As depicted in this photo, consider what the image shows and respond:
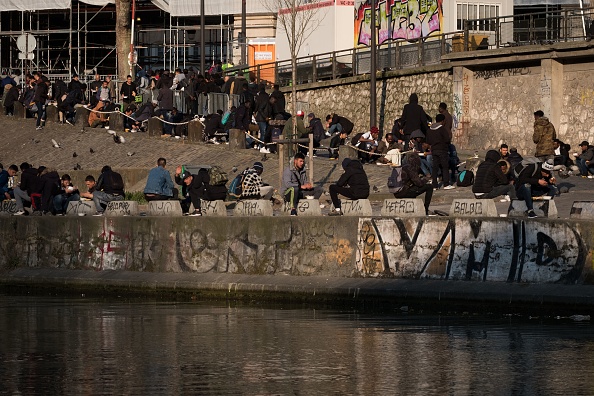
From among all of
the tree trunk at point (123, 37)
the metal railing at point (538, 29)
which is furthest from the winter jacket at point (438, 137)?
the tree trunk at point (123, 37)

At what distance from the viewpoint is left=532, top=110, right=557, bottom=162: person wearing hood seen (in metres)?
30.9

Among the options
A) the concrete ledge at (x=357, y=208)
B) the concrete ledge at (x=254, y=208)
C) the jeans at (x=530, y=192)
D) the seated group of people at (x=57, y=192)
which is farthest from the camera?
the seated group of people at (x=57, y=192)

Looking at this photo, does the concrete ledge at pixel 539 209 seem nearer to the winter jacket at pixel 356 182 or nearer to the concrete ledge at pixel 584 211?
the concrete ledge at pixel 584 211

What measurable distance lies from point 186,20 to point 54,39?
6281mm

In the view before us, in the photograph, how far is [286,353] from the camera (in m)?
15.8

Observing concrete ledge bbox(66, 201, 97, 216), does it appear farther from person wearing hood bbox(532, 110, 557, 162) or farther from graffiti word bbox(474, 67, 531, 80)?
graffiti word bbox(474, 67, 531, 80)

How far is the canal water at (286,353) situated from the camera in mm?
13367

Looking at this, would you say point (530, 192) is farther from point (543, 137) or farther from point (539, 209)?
point (543, 137)

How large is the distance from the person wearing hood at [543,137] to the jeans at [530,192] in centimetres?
493

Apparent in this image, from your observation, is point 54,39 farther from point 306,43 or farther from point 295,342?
point 295,342

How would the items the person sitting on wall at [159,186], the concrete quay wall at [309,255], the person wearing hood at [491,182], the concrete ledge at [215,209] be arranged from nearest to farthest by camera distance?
the concrete quay wall at [309,255] → the concrete ledge at [215,209] → the person wearing hood at [491,182] → the person sitting on wall at [159,186]

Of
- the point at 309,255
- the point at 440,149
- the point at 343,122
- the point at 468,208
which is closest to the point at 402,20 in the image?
the point at 343,122

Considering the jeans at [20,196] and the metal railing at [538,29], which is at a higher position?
the metal railing at [538,29]

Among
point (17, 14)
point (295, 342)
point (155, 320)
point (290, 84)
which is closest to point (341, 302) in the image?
point (155, 320)
